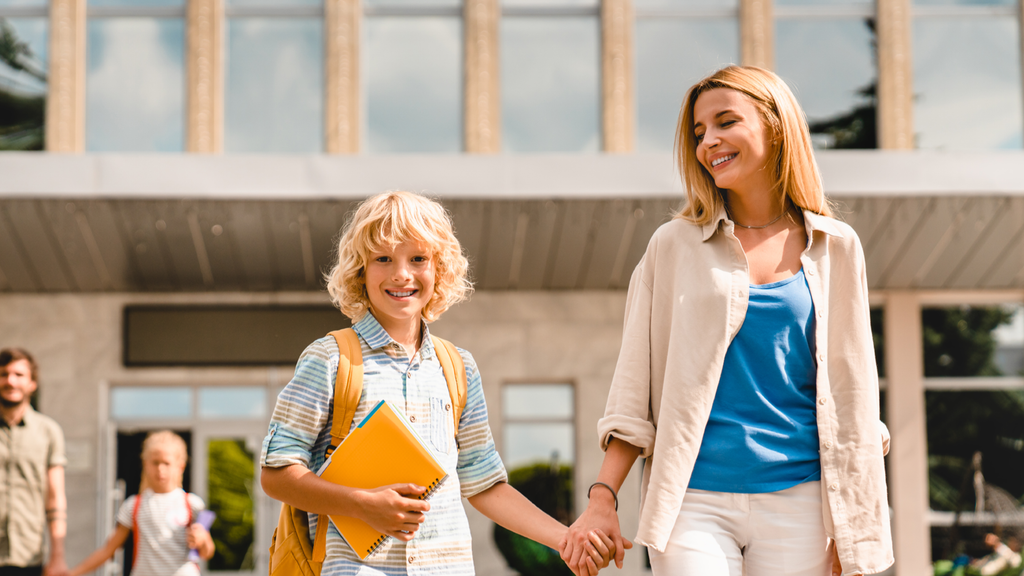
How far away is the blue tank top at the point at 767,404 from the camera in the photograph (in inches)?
89.4

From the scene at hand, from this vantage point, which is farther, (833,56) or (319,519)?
(833,56)

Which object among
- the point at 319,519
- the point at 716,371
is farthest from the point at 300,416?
the point at 716,371

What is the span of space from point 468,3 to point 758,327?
382 inches

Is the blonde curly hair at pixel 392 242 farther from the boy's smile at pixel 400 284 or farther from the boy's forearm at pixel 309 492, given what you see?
the boy's forearm at pixel 309 492

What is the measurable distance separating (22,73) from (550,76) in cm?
585

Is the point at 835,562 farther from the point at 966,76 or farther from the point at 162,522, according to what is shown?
the point at 966,76

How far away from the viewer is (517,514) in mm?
2607

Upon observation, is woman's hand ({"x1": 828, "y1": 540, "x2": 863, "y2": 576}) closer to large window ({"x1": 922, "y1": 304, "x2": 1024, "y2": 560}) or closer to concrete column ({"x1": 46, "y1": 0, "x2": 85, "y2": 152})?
large window ({"x1": 922, "y1": 304, "x2": 1024, "y2": 560})

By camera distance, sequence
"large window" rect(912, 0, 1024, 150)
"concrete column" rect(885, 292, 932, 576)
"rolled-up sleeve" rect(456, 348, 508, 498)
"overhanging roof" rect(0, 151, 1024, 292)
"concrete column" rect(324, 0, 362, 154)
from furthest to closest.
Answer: "concrete column" rect(885, 292, 932, 576)
"large window" rect(912, 0, 1024, 150)
"concrete column" rect(324, 0, 362, 154)
"overhanging roof" rect(0, 151, 1024, 292)
"rolled-up sleeve" rect(456, 348, 508, 498)

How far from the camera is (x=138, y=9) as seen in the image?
37.7 ft

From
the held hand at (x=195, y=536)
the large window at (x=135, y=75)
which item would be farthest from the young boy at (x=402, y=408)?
the large window at (x=135, y=75)

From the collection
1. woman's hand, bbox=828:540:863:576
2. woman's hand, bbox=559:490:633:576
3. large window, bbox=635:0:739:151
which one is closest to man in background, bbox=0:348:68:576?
woman's hand, bbox=559:490:633:576

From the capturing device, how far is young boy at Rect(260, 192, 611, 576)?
2264 mm

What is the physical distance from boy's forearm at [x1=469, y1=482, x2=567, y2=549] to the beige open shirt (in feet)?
0.87
